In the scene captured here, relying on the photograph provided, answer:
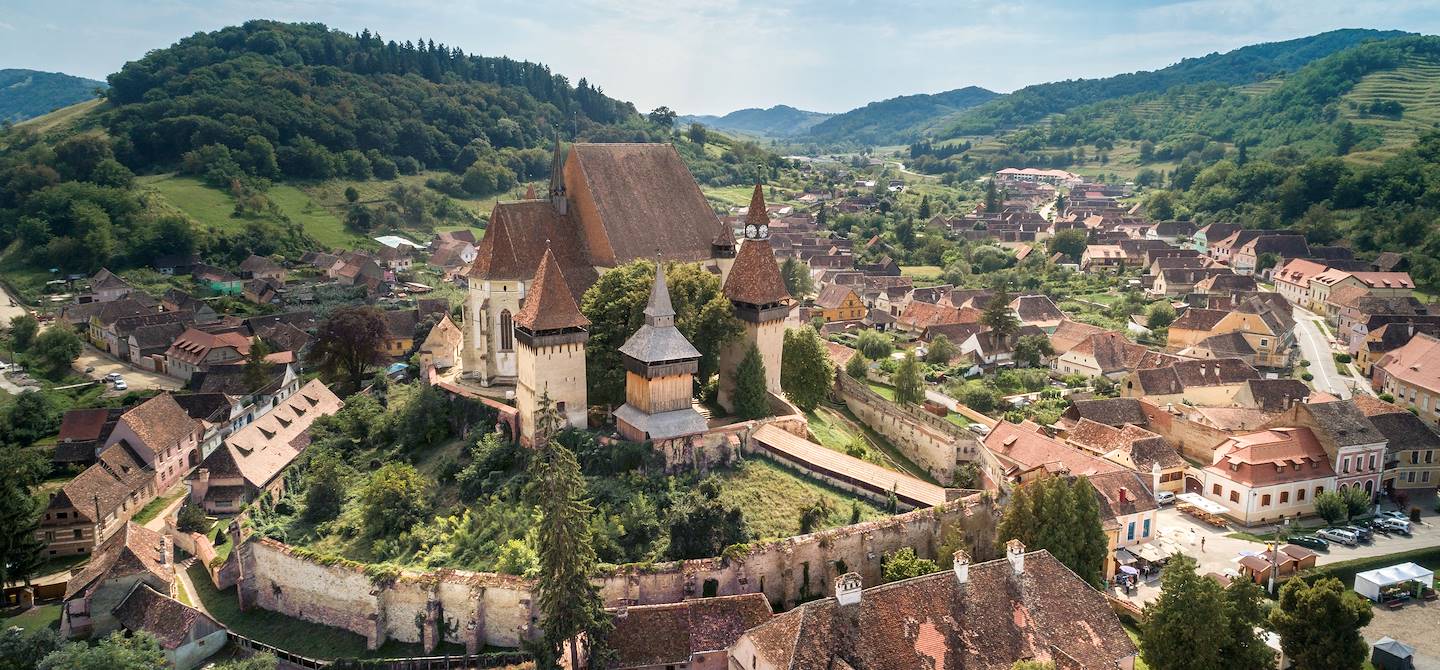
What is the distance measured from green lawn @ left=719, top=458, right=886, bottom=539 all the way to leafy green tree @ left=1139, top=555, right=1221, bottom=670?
993 cm

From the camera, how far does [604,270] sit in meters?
44.0

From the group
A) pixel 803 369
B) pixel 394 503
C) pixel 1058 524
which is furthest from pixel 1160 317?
pixel 394 503

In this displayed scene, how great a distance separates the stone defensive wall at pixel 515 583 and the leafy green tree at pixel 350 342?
25.6 m

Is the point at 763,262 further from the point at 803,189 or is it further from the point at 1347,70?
the point at 1347,70

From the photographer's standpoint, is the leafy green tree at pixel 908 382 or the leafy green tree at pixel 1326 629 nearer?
the leafy green tree at pixel 1326 629

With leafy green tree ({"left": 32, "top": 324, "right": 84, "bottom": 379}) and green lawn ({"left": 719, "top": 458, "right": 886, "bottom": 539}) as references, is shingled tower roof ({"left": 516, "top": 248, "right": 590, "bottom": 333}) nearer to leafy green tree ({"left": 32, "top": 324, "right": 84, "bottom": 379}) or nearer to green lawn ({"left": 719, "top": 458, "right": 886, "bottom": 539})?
green lawn ({"left": 719, "top": 458, "right": 886, "bottom": 539})

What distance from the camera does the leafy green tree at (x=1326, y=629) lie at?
29.8 m

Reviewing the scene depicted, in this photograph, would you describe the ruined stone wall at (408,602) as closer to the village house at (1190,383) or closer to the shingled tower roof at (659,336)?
the shingled tower roof at (659,336)

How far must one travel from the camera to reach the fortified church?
37250 millimetres

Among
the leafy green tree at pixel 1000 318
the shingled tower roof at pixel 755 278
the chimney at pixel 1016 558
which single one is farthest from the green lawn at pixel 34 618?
the leafy green tree at pixel 1000 318

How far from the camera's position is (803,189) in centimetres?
16425

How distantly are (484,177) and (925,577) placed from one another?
112 metres

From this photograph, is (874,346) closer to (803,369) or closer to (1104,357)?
(1104,357)

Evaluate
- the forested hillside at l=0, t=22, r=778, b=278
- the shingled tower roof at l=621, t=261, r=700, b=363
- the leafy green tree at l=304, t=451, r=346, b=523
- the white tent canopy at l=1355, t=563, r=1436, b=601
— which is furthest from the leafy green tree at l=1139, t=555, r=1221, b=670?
the forested hillside at l=0, t=22, r=778, b=278
